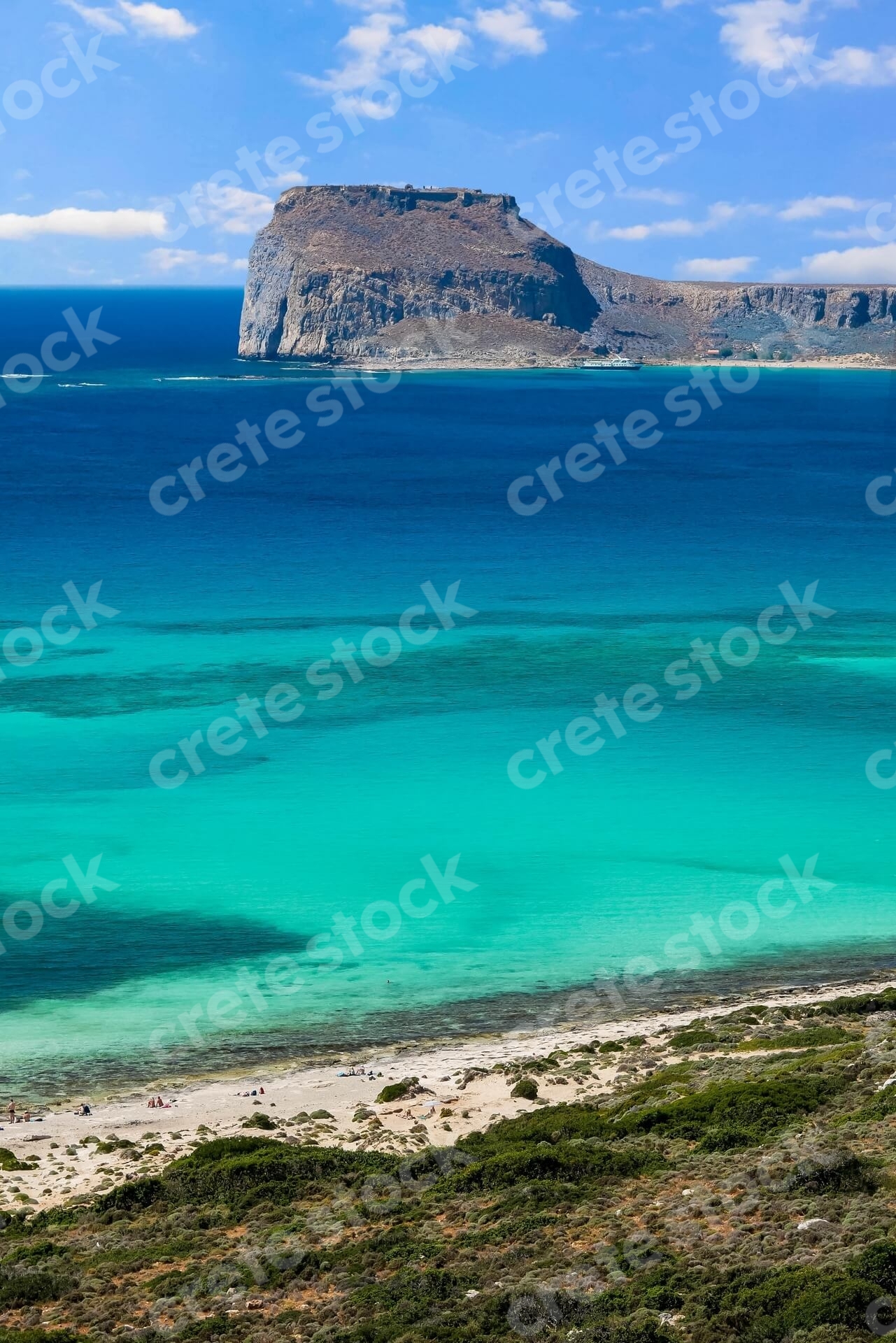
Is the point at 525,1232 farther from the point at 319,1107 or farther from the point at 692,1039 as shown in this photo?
the point at 692,1039

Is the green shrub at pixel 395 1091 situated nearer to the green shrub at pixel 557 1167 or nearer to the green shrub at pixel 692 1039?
the green shrub at pixel 557 1167

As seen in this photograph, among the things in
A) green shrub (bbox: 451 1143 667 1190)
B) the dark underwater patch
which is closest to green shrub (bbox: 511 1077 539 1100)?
green shrub (bbox: 451 1143 667 1190)

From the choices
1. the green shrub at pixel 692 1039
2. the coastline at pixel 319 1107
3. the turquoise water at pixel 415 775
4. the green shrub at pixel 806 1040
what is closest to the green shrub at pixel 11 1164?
the coastline at pixel 319 1107

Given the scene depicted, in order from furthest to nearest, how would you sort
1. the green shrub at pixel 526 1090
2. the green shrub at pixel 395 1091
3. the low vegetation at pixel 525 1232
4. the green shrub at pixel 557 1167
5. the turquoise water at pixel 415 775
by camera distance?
the turquoise water at pixel 415 775 < the green shrub at pixel 395 1091 < the green shrub at pixel 526 1090 < the green shrub at pixel 557 1167 < the low vegetation at pixel 525 1232

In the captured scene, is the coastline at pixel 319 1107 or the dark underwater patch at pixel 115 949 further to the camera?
the dark underwater patch at pixel 115 949

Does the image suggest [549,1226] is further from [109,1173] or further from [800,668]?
[800,668]

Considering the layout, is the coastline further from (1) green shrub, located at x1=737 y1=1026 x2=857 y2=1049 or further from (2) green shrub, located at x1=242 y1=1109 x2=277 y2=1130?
(1) green shrub, located at x1=737 y1=1026 x2=857 y2=1049
